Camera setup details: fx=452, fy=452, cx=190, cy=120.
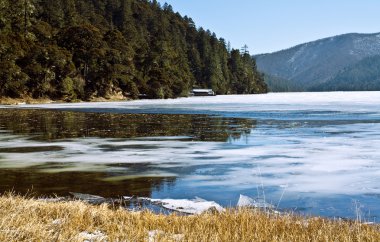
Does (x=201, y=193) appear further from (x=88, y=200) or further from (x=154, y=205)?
(x=88, y=200)

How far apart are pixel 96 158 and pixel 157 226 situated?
924 centimetres

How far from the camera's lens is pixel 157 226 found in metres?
6.64

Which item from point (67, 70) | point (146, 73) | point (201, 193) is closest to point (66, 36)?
point (67, 70)

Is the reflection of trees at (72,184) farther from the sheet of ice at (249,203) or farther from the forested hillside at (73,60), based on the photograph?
the forested hillside at (73,60)

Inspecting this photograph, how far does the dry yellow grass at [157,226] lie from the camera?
5730 millimetres

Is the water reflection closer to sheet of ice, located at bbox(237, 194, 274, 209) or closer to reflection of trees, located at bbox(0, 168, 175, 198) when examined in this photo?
reflection of trees, located at bbox(0, 168, 175, 198)

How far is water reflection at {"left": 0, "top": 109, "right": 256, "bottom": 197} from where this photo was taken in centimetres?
1109

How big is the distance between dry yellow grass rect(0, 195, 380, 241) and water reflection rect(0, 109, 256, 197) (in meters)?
3.21

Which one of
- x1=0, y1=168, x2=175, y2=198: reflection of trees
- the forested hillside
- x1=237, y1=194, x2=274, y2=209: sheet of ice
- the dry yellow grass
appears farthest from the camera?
the forested hillside

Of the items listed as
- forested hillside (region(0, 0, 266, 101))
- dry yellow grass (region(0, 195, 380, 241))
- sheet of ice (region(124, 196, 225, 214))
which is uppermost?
forested hillside (region(0, 0, 266, 101))

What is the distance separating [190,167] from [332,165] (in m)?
4.26

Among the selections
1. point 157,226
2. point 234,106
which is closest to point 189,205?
point 157,226

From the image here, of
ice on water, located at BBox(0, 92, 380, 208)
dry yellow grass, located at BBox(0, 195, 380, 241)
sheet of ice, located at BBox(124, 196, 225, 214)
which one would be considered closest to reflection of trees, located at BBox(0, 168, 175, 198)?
sheet of ice, located at BBox(124, 196, 225, 214)

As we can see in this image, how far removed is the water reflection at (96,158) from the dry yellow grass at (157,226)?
3.21 metres
